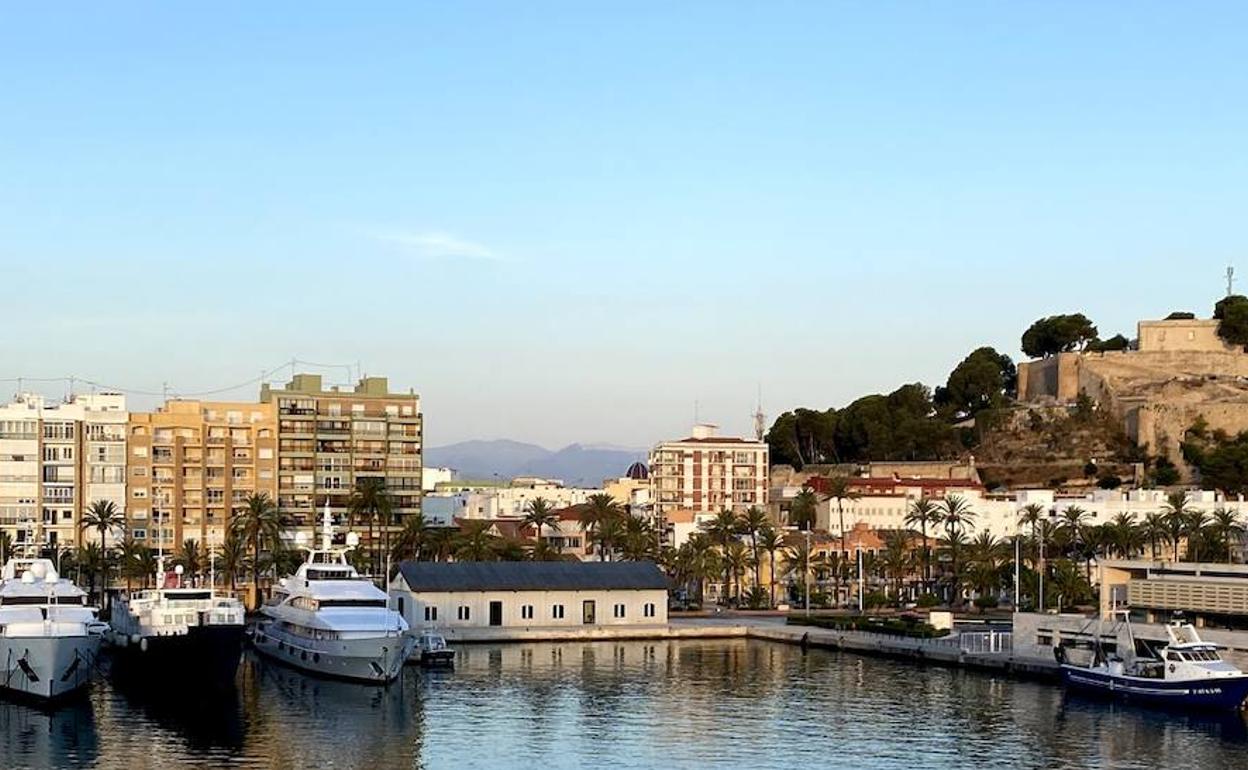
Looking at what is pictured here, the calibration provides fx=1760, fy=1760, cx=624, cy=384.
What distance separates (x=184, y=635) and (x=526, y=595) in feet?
90.6

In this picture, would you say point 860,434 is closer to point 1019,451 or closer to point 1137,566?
point 1019,451

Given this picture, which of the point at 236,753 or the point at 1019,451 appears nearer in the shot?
the point at 236,753

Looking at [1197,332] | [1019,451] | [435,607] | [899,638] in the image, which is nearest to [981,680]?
[899,638]

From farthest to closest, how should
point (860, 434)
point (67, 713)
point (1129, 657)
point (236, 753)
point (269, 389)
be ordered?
1. point (860, 434)
2. point (269, 389)
3. point (1129, 657)
4. point (67, 713)
5. point (236, 753)

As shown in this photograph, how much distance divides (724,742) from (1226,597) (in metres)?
25.8

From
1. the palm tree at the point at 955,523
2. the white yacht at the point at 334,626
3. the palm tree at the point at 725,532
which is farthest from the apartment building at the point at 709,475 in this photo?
the white yacht at the point at 334,626

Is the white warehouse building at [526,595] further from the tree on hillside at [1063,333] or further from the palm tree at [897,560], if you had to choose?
the tree on hillside at [1063,333]

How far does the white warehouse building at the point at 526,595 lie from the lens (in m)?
93.0

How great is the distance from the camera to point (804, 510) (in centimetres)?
13712

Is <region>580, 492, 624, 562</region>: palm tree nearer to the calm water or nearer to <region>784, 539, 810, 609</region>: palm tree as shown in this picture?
<region>784, 539, 810, 609</region>: palm tree

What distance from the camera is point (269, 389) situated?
13988 cm

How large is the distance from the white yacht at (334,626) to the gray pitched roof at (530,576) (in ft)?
28.1

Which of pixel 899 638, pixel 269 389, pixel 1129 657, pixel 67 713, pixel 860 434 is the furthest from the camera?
pixel 860 434

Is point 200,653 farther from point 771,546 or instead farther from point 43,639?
point 771,546
